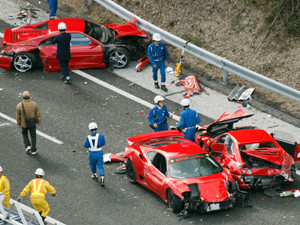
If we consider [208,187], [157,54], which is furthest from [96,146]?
[157,54]

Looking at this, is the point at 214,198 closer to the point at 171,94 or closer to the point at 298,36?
the point at 171,94

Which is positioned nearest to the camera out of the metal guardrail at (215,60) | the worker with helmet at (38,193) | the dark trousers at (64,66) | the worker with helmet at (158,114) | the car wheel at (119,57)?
the worker with helmet at (38,193)

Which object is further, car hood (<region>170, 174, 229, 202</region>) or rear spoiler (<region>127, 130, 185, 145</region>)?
rear spoiler (<region>127, 130, 185, 145</region>)

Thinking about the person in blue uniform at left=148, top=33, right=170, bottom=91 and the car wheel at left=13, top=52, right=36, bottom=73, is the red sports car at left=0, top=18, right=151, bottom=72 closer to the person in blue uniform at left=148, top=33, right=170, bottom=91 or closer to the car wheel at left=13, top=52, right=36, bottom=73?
the car wheel at left=13, top=52, right=36, bottom=73

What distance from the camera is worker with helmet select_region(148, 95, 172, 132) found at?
1600 cm

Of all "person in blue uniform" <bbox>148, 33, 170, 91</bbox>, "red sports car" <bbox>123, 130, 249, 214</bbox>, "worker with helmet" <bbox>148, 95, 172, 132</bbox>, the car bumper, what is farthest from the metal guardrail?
the car bumper

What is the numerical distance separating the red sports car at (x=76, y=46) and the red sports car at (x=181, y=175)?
5230mm

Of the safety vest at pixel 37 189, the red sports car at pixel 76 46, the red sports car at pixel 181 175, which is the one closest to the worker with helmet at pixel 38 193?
the safety vest at pixel 37 189

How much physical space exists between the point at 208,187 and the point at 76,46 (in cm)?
783

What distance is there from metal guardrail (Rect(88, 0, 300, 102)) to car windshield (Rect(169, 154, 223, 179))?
4.34m

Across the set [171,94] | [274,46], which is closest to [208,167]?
[171,94]

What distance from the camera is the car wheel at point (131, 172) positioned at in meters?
14.7

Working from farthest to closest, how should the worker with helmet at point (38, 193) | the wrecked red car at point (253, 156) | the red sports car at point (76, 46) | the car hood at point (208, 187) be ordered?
1. the red sports car at point (76, 46)
2. the wrecked red car at point (253, 156)
3. the car hood at point (208, 187)
4. the worker with helmet at point (38, 193)

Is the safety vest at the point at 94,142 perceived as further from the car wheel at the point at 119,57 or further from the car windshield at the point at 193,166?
the car wheel at the point at 119,57
